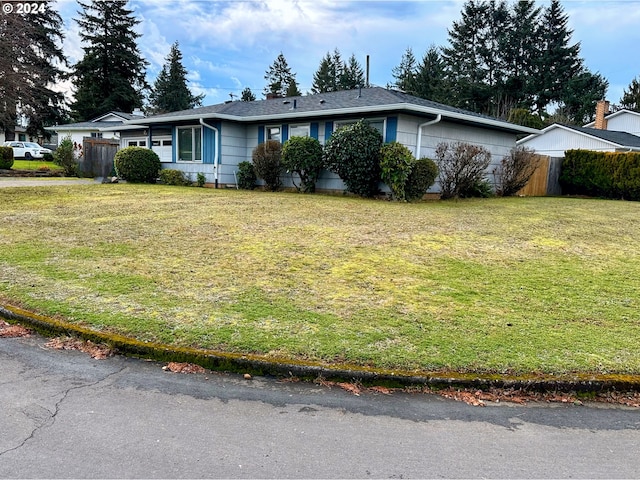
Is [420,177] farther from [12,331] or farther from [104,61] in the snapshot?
[104,61]

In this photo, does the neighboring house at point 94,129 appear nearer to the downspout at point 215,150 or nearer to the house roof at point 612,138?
the downspout at point 215,150

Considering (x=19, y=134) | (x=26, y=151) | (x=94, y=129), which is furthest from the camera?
(x=19, y=134)

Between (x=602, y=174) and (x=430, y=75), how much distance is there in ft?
109

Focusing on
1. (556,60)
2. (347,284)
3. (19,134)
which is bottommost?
(347,284)

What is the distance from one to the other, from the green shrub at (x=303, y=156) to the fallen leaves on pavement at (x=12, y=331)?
11.4 m

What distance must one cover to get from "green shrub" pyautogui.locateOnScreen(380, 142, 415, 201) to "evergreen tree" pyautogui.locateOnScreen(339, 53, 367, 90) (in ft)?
155

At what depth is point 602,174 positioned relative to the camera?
725 inches

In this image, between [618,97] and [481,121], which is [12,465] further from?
[618,97]

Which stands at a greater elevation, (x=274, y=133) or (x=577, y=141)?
(x=577, y=141)

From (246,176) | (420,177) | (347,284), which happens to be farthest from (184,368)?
(246,176)

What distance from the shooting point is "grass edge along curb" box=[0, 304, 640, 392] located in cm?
319

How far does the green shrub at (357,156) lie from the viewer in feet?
44.8

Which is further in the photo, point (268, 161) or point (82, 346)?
point (268, 161)

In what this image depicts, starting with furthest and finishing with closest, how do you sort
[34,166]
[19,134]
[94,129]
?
[19,134]
[94,129]
[34,166]
